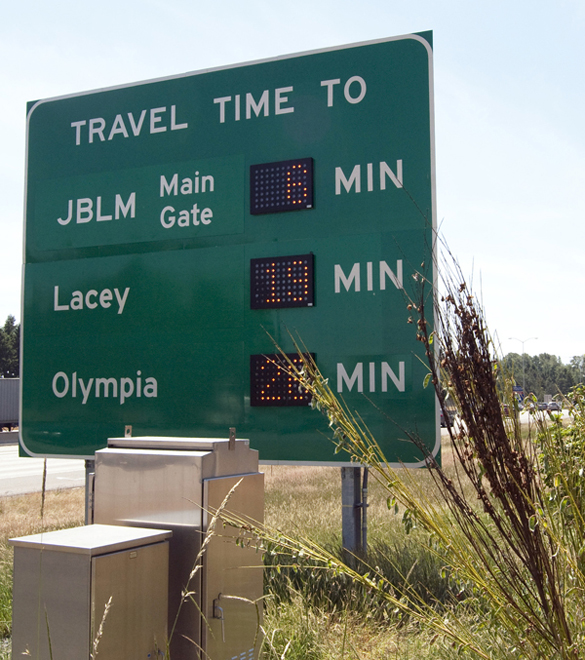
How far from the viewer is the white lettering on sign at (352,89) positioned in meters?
6.38

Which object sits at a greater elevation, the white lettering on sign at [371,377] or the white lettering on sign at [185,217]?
the white lettering on sign at [185,217]

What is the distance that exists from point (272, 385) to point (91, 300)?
2.27 metres

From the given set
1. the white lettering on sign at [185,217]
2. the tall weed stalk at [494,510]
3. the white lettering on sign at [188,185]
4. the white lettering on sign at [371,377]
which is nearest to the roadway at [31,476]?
the white lettering on sign at [185,217]

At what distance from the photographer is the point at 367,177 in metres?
6.28

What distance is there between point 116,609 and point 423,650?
1928 millimetres

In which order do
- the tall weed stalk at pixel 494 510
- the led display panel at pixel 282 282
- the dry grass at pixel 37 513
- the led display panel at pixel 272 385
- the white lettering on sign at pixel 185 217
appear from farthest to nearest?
1. the dry grass at pixel 37 513
2. the white lettering on sign at pixel 185 217
3. the led display panel at pixel 282 282
4. the led display panel at pixel 272 385
5. the tall weed stalk at pixel 494 510

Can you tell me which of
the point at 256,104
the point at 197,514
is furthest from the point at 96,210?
the point at 197,514

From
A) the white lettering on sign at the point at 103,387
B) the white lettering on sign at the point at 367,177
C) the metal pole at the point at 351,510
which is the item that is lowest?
the metal pole at the point at 351,510

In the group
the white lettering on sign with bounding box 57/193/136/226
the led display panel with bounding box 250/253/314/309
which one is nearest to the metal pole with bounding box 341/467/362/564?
the led display panel with bounding box 250/253/314/309

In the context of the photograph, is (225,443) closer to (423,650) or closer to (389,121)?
(423,650)

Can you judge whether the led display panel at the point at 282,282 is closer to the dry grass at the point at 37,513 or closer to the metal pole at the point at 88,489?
the metal pole at the point at 88,489

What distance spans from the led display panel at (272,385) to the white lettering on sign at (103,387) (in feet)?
3.55

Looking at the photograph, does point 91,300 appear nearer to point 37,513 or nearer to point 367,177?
point 367,177

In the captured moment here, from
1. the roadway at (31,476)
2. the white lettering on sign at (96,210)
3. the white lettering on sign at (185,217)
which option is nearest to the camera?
the white lettering on sign at (185,217)
